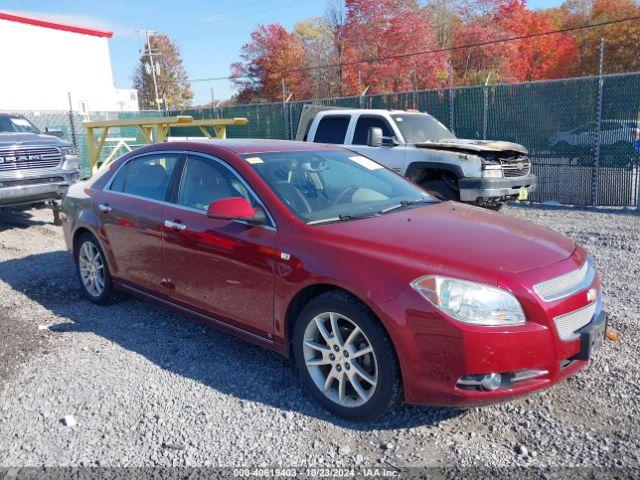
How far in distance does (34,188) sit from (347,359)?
7.94m

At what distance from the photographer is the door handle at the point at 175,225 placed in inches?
166

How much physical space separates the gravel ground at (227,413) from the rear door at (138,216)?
1.70 feet

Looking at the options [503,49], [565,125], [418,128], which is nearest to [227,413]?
[418,128]

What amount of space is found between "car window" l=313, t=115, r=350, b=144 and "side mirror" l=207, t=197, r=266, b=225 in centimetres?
636

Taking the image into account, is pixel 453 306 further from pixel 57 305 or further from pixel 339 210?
pixel 57 305

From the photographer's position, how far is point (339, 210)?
3818 millimetres

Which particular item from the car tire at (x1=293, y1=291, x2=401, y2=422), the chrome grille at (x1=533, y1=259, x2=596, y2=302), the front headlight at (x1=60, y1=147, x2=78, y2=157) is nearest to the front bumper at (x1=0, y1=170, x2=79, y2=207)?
the front headlight at (x1=60, y1=147, x2=78, y2=157)

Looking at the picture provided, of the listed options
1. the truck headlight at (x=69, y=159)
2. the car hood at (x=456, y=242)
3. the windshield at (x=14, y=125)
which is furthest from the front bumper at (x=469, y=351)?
the windshield at (x=14, y=125)

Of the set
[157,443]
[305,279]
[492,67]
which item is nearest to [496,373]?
[305,279]

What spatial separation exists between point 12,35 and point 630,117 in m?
38.0

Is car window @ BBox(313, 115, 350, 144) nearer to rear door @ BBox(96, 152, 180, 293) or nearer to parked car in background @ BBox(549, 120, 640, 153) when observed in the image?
parked car in background @ BBox(549, 120, 640, 153)

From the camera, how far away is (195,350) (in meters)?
4.36

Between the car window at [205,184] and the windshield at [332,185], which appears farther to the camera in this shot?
the car window at [205,184]

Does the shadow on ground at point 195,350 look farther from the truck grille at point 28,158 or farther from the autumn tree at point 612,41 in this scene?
the autumn tree at point 612,41
